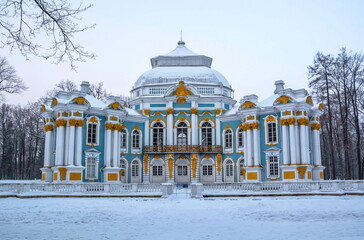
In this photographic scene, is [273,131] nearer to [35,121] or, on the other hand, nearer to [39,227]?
[39,227]

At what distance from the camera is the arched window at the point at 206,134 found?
31828 millimetres

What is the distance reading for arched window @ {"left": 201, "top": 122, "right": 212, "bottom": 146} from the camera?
104ft

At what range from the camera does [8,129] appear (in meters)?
41.1

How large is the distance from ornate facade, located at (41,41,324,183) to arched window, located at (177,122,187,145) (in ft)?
0.27

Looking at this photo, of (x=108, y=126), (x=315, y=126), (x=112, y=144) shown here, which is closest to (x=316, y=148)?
(x=315, y=126)

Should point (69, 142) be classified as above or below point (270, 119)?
below

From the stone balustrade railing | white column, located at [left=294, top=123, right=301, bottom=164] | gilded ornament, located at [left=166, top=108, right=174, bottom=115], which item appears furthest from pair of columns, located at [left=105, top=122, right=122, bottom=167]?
white column, located at [left=294, top=123, right=301, bottom=164]

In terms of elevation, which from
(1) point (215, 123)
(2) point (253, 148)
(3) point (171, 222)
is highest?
(1) point (215, 123)

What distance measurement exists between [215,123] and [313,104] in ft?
25.7

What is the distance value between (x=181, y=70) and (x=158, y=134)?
6.15 meters

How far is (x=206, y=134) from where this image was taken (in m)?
31.9

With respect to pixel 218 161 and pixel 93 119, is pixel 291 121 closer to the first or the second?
pixel 218 161

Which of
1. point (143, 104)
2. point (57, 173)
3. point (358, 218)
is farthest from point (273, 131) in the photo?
point (358, 218)

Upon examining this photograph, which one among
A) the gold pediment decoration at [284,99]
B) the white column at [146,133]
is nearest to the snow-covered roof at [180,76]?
the white column at [146,133]
